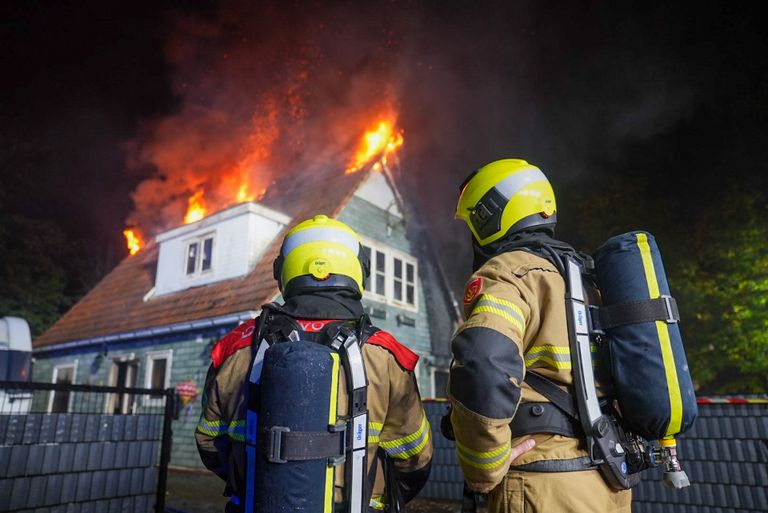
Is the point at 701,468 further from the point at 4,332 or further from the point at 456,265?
the point at 456,265

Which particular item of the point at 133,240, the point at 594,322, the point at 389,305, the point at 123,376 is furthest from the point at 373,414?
the point at 133,240

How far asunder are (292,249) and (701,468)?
5565 mm

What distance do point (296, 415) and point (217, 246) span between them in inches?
430

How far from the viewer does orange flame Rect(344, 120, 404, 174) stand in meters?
13.8

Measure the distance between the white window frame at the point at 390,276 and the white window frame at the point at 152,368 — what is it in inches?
189

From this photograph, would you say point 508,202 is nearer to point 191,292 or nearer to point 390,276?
point 390,276

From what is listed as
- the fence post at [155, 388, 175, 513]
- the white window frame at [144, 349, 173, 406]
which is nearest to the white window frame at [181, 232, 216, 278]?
the white window frame at [144, 349, 173, 406]

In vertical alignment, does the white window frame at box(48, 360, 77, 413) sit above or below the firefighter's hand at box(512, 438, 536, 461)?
above

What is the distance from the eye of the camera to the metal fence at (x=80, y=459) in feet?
13.0

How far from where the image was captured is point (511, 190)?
7.69 feet

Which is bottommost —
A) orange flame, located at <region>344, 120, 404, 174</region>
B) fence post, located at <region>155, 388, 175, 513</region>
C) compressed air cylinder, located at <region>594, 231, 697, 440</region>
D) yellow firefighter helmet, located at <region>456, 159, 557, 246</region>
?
A: fence post, located at <region>155, 388, 175, 513</region>

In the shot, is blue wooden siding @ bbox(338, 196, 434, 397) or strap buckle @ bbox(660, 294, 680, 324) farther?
blue wooden siding @ bbox(338, 196, 434, 397)

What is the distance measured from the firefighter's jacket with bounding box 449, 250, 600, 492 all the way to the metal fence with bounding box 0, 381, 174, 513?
11.6 feet

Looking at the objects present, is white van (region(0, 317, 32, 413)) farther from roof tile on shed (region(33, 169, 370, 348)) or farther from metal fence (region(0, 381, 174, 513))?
metal fence (region(0, 381, 174, 513))
